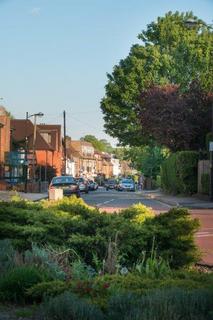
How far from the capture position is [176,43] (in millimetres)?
65500

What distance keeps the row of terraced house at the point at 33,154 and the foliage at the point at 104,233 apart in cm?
4673

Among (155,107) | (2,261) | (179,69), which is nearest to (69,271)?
(2,261)

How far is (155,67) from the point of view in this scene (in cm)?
6291

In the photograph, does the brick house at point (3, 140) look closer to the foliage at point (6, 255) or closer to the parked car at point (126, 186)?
Result: the parked car at point (126, 186)

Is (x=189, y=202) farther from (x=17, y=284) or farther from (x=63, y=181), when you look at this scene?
(x=17, y=284)

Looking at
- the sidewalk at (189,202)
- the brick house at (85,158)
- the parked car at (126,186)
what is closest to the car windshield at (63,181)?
the sidewalk at (189,202)

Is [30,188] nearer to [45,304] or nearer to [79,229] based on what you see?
[79,229]

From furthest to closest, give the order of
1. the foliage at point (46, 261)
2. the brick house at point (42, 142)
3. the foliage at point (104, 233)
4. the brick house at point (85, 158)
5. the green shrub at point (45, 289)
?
1. the brick house at point (85, 158)
2. the brick house at point (42, 142)
3. the foliage at point (104, 233)
4. the foliage at point (46, 261)
5. the green shrub at point (45, 289)

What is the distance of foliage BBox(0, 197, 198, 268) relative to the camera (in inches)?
387

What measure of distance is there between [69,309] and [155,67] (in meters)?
57.8

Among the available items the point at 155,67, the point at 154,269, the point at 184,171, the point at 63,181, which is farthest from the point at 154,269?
the point at 155,67

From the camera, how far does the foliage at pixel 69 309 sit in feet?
19.9

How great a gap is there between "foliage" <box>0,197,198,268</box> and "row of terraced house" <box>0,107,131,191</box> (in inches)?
1840

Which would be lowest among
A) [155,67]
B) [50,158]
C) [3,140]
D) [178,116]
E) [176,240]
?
[176,240]
